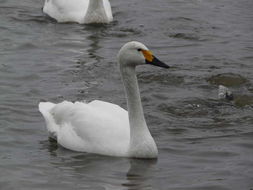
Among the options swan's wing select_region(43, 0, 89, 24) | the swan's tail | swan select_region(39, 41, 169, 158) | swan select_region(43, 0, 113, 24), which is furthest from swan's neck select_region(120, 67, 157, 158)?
swan's wing select_region(43, 0, 89, 24)

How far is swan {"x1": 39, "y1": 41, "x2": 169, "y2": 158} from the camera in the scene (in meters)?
9.89

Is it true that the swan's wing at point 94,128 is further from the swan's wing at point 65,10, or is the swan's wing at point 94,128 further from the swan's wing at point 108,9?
the swan's wing at point 65,10

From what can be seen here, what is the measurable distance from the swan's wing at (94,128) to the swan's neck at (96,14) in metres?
Result: 6.68

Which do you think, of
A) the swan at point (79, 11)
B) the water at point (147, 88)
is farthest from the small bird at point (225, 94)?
the swan at point (79, 11)

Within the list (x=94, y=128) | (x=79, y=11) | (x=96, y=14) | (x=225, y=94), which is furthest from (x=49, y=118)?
(x=79, y=11)

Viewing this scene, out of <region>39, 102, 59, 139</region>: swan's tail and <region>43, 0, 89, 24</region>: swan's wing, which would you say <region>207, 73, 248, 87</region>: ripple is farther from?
<region>43, 0, 89, 24</region>: swan's wing

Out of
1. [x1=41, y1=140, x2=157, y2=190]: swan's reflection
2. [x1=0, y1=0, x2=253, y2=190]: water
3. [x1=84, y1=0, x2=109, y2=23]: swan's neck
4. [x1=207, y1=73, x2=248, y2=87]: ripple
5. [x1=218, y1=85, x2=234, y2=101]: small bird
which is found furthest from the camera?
[x1=84, y1=0, x2=109, y2=23]: swan's neck

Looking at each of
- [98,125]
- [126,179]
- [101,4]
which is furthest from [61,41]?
→ [126,179]

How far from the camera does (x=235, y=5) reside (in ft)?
60.9

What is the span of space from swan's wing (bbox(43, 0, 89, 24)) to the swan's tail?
21.6ft

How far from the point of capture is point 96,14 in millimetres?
17438

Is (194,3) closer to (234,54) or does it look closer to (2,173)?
(234,54)

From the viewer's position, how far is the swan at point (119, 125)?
9.89 meters

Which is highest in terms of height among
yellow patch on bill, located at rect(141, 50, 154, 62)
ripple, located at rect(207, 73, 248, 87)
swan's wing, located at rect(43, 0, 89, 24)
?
yellow patch on bill, located at rect(141, 50, 154, 62)
